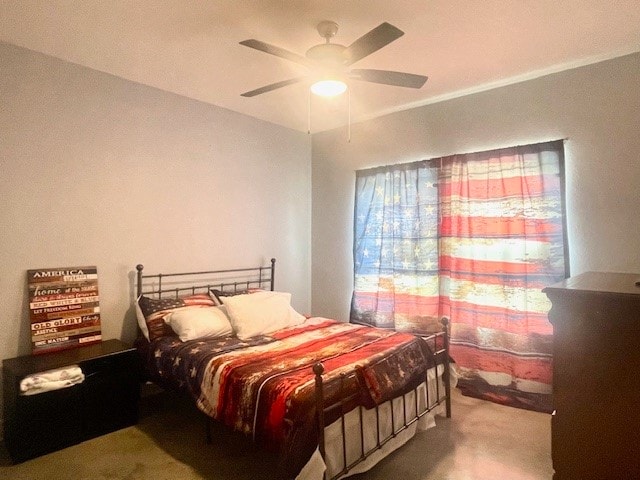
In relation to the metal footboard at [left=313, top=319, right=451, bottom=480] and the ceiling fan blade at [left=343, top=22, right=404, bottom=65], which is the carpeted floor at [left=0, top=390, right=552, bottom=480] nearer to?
the metal footboard at [left=313, top=319, right=451, bottom=480]

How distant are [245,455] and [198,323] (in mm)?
1001

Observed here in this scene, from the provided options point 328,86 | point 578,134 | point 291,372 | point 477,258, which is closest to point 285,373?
point 291,372

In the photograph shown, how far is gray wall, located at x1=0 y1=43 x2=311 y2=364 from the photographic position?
2725mm

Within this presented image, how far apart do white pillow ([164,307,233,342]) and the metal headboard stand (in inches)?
17.1

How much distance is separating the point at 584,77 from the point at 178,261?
359 centimetres

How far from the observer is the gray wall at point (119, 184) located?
272 cm

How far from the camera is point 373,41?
198 centimetres

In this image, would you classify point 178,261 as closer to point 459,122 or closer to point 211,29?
point 211,29

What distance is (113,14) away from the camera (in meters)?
2.34

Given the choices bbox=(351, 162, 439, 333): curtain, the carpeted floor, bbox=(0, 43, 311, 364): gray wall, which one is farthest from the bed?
bbox=(351, 162, 439, 333): curtain

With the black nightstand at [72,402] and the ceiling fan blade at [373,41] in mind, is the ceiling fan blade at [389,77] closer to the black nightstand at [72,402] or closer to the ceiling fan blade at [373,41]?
the ceiling fan blade at [373,41]

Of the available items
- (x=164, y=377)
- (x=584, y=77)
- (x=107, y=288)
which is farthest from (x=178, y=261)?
(x=584, y=77)

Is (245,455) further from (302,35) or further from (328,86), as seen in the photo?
(302,35)

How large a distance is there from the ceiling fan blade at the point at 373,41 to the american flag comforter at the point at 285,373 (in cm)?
169
